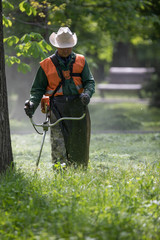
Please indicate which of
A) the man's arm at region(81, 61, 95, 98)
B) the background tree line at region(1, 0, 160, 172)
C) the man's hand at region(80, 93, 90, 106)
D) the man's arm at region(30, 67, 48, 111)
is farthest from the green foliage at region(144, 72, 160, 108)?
the man's hand at region(80, 93, 90, 106)

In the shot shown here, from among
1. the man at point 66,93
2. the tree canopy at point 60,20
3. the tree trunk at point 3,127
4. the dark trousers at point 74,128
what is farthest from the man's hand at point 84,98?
the tree canopy at point 60,20

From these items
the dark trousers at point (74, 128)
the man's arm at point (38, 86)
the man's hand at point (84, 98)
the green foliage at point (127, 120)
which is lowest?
the green foliage at point (127, 120)

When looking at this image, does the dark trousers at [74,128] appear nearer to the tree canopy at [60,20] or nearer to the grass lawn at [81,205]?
the grass lawn at [81,205]

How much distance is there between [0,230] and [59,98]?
2503 millimetres

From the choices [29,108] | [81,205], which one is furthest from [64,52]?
[81,205]

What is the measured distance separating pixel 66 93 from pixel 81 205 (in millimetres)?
2082

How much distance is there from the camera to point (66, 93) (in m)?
5.86

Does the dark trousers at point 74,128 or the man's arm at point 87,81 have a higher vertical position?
the man's arm at point 87,81

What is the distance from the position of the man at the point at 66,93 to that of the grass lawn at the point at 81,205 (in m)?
0.46

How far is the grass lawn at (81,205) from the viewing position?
12.1 ft

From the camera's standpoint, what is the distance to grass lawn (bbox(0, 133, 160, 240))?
3.70m

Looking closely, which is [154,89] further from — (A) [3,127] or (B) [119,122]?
(A) [3,127]

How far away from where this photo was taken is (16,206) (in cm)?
436

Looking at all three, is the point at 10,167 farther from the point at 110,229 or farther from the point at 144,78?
the point at 144,78
